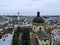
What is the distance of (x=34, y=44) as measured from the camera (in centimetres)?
1814

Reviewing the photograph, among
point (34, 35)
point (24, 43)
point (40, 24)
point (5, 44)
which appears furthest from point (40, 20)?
point (5, 44)

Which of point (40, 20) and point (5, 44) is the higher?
point (40, 20)

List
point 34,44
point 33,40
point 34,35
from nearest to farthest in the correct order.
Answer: point 34,44 → point 33,40 → point 34,35

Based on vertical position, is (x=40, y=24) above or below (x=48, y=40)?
above

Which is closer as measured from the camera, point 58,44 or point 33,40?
point 58,44

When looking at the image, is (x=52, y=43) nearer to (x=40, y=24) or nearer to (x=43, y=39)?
(x=43, y=39)

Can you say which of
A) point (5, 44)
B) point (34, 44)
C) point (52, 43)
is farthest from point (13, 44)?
point (52, 43)

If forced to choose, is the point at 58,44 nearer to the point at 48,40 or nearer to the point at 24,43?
the point at 48,40

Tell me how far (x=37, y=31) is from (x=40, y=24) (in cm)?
103

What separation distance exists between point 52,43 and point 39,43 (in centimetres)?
171

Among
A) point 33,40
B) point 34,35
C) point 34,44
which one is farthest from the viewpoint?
point 34,35

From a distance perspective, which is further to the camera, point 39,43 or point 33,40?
point 33,40

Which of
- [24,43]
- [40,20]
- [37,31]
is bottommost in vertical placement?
[24,43]

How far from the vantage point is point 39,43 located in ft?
59.7
